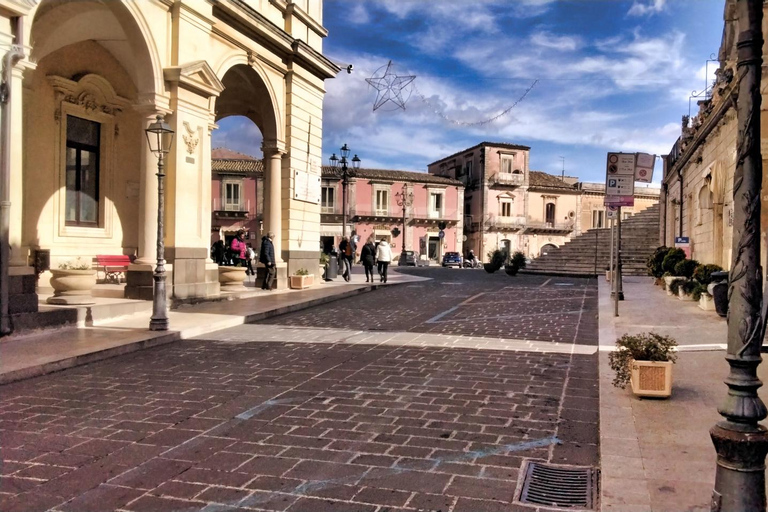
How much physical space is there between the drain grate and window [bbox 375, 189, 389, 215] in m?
51.6

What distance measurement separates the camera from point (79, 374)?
696 cm

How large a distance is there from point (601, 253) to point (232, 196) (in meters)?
31.8

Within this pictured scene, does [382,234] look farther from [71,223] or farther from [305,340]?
[305,340]

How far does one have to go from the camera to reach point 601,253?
1158 inches

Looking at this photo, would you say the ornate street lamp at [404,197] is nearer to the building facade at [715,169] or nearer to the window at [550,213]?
the window at [550,213]

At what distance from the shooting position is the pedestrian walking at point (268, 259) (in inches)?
651

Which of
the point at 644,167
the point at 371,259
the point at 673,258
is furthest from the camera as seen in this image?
the point at 371,259

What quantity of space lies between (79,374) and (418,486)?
500 cm

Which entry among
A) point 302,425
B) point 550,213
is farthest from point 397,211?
point 302,425

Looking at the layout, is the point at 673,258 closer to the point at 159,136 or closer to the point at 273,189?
the point at 273,189

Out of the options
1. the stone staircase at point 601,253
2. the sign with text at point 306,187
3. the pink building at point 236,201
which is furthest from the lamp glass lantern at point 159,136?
the pink building at point 236,201

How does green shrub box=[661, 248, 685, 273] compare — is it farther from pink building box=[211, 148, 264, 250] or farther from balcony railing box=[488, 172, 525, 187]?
balcony railing box=[488, 172, 525, 187]

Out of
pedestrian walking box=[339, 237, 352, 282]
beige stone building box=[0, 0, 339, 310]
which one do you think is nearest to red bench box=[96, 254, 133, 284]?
beige stone building box=[0, 0, 339, 310]

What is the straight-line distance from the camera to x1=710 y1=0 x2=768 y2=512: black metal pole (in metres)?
2.78
